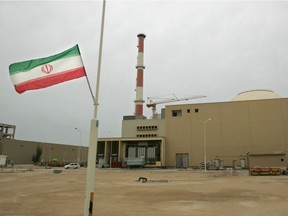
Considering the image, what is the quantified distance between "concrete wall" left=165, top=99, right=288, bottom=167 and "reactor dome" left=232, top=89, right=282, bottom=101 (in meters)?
9.63

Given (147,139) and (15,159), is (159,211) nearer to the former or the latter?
(147,139)

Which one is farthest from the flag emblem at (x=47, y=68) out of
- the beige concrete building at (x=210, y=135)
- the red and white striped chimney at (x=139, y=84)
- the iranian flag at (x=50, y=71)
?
the red and white striped chimney at (x=139, y=84)

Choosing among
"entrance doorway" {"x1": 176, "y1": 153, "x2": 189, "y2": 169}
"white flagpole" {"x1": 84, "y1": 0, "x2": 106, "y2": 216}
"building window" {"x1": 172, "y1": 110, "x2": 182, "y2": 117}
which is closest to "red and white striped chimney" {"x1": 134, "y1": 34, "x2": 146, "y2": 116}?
"building window" {"x1": 172, "y1": 110, "x2": 182, "y2": 117}

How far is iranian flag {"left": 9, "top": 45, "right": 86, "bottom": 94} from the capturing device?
28.6ft

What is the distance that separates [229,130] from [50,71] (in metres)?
63.8

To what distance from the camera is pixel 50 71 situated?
877cm

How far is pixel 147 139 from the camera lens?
75562 mm

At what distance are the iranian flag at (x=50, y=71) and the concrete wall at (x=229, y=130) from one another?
62.9 m

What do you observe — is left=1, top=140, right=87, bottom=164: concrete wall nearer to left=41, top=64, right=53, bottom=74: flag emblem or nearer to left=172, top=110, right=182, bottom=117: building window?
left=172, top=110, right=182, bottom=117: building window

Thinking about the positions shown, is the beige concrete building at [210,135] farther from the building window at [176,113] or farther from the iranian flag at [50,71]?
the iranian flag at [50,71]

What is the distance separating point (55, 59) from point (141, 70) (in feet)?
243

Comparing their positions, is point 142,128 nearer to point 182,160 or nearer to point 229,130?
point 182,160

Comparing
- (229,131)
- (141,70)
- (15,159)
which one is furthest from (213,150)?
(15,159)

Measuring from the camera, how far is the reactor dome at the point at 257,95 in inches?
3009
